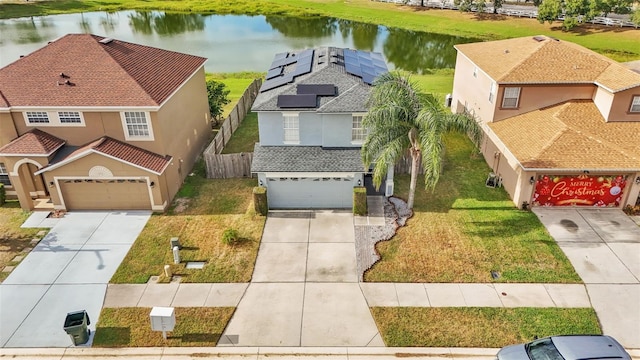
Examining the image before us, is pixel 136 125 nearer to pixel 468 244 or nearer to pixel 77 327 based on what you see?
pixel 77 327

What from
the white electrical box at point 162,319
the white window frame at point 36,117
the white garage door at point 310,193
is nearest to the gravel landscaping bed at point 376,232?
the white garage door at point 310,193

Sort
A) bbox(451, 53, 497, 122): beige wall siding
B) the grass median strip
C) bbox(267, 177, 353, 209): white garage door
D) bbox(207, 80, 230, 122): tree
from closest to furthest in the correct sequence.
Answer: the grass median strip < bbox(267, 177, 353, 209): white garage door < bbox(451, 53, 497, 122): beige wall siding < bbox(207, 80, 230, 122): tree

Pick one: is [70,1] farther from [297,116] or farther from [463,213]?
[463,213]

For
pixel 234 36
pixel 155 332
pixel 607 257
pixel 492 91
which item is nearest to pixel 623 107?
pixel 492 91

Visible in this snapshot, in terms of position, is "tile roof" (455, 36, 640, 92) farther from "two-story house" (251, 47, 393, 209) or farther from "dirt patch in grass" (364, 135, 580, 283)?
"two-story house" (251, 47, 393, 209)

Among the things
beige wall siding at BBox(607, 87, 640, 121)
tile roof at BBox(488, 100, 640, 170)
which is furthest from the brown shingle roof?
beige wall siding at BBox(607, 87, 640, 121)

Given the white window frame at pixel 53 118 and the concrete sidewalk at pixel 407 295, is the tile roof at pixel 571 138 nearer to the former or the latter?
the concrete sidewalk at pixel 407 295
